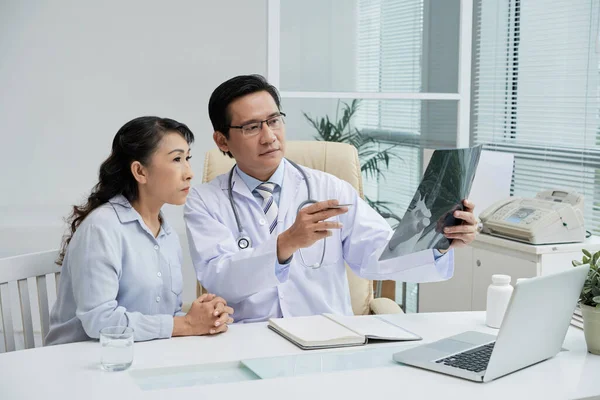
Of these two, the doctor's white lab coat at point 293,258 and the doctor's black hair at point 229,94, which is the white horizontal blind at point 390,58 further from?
the doctor's black hair at point 229,94

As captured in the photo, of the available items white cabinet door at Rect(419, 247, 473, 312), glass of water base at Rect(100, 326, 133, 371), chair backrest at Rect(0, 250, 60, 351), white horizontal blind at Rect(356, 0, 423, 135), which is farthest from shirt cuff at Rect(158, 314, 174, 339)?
white horizontal blind at Rect(356, 0, 423, 135)

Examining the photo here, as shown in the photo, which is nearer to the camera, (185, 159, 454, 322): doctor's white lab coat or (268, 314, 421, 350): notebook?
(268, 314, 421, 350): notebook

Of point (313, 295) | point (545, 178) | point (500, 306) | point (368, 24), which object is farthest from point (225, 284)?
point (545, 178)

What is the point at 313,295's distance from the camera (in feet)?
7.06

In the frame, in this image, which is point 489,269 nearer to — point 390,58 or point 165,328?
point 390,58

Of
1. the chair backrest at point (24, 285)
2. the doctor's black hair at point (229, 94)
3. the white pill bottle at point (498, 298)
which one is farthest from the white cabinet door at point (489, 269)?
the chair backrest at point (24, 285)

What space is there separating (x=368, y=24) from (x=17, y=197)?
1.95 metres

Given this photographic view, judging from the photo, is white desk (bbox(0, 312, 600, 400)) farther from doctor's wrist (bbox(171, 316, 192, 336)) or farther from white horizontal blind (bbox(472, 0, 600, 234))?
white horizontal blind (bbox(472, 0, 600, 234))

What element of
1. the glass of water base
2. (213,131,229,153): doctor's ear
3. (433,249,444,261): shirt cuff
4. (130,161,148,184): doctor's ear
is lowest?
the glass of water base

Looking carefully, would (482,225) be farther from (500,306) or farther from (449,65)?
(500,306)

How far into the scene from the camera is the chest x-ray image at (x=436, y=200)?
63.4 inches

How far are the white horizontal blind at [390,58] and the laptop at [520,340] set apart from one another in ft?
6.76

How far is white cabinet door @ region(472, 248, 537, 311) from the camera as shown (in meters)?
2.76

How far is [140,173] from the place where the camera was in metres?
1.88
